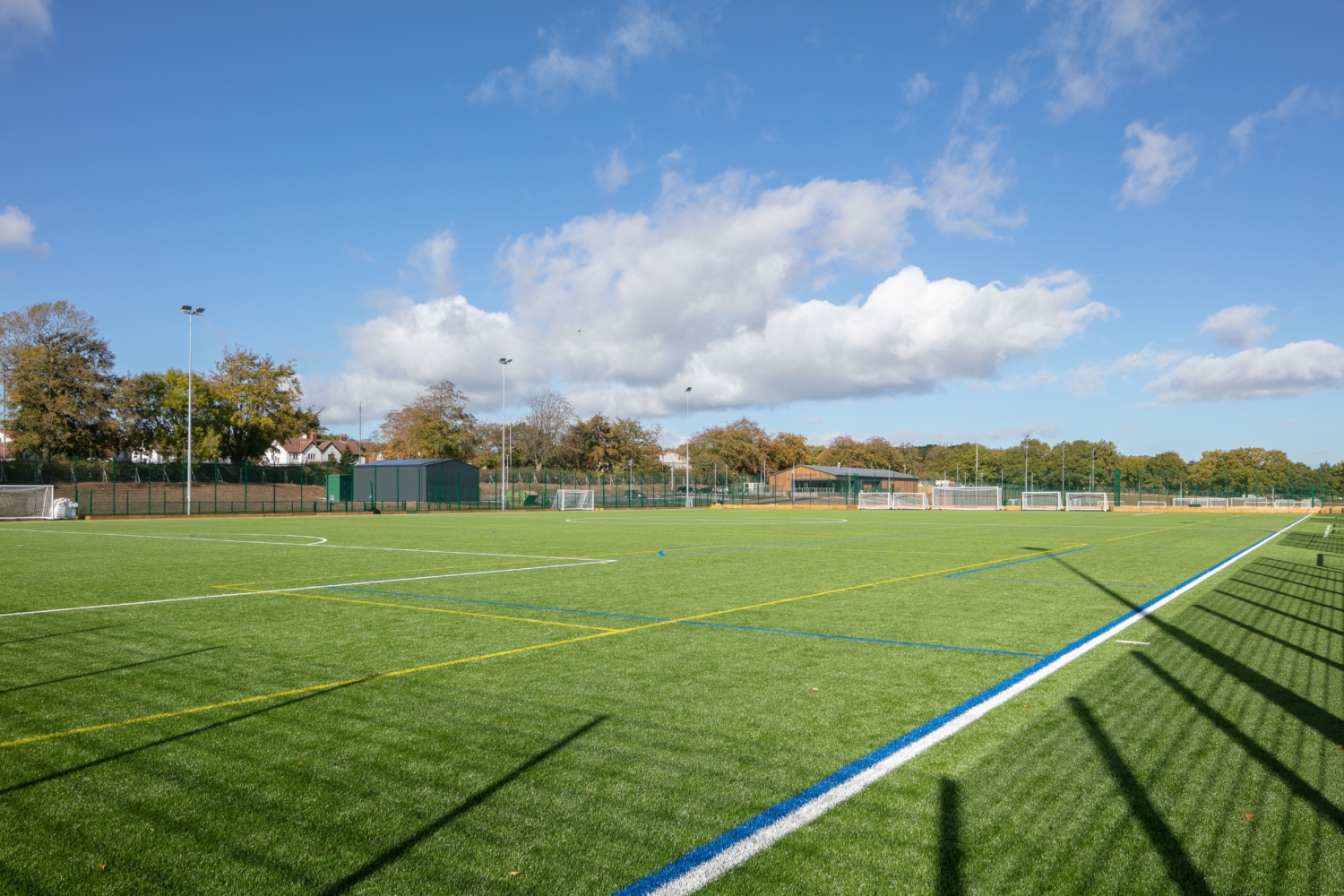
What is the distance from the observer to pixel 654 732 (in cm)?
483

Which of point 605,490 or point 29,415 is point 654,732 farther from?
point 29,415

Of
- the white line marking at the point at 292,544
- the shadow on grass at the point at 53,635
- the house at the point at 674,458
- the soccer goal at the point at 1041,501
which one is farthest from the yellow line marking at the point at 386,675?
the house at the point at 674,458

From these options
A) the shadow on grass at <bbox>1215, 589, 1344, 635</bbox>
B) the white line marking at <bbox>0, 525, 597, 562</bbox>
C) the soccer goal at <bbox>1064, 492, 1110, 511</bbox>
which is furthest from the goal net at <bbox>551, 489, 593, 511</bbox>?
the shadow on grass at <bbox>1215, 589, 1344, 635</bbox>

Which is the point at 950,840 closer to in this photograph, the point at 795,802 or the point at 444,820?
the point at 795,802

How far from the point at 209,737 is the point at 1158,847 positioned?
193 inches

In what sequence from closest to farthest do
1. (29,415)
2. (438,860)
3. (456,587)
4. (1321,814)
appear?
(438,860), (1321,814), (456,587), (29,415)

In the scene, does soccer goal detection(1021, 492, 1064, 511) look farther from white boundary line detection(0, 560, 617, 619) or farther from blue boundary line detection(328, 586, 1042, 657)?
blue boundary line detection(328, 586, 1042, 657)

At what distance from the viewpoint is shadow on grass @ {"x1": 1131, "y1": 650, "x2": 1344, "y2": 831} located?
3781mm

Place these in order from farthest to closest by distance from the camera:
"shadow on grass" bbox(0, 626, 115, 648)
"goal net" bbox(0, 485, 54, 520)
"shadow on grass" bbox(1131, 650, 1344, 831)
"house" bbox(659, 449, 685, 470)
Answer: "house" bbox(659, 449, 685, 470)
"goal net" bbox(0, 485, 54, 520)
"shadow on grass" bbox(0, 626, 115, 648)
"shadow on grass" bbox(1131, 650, 1344, 831)

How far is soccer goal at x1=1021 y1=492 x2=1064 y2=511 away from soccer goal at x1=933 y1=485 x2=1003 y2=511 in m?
1.87

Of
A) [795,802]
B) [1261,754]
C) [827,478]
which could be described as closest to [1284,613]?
[1261,754]

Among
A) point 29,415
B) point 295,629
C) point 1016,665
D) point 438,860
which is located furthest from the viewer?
point 29,415

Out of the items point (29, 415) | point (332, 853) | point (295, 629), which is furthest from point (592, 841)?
point (29, 415)

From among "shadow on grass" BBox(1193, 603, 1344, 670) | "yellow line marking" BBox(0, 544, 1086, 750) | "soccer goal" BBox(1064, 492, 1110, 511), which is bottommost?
"soccer goal" BBox(1064, 492, 1110, 511)
